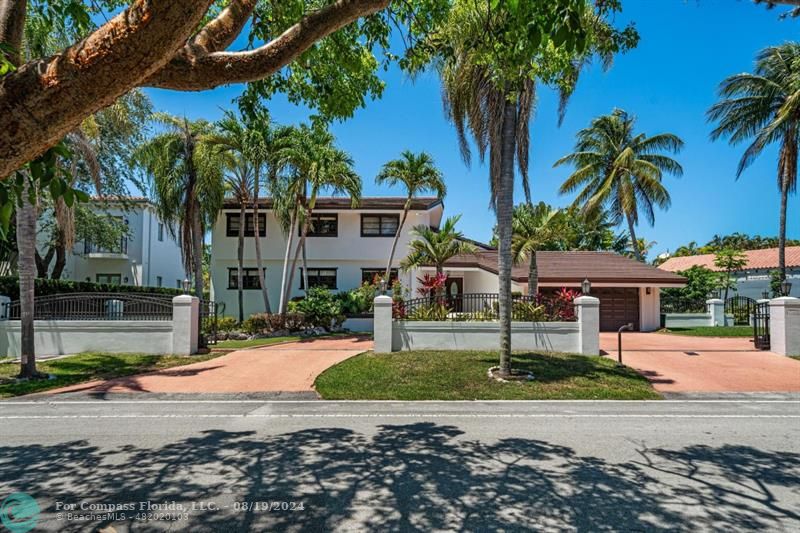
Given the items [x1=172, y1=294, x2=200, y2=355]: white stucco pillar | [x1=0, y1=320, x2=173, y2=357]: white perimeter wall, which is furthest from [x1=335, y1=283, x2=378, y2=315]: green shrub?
[x1=0, y1=320, x2=173, y2=357]: white perimeter wall

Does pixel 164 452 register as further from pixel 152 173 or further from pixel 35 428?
pixel 152 173

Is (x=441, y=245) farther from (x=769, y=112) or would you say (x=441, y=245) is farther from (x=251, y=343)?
(x=769, y=112)

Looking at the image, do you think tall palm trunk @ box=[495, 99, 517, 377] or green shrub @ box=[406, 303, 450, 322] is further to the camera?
green shrub @ box=[406, 303, 450, 322]

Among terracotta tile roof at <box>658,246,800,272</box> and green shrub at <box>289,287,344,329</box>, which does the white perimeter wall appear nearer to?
green shrub at <box>289,287,344,329</box>

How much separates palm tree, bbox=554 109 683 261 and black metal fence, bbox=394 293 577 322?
15493 millimetres

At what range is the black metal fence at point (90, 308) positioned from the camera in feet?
46.5

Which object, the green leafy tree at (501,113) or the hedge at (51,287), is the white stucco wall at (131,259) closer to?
the hedge at (51,287)

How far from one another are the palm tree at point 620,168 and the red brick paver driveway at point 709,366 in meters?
12.0

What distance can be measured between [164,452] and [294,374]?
566 centimetres

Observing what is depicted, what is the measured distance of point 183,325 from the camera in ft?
45.6

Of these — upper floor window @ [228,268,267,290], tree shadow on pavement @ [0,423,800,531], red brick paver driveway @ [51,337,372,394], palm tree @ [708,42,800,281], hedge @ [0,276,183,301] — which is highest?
palm tree @ [708,42,800,281]

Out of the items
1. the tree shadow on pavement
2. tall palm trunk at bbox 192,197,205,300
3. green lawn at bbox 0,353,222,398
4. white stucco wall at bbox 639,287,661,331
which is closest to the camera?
the tree shadow on pavement

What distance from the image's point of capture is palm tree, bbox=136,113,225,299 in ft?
61.7

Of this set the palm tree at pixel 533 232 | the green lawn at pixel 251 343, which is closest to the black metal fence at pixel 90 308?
the green lawn at pixel 251 343
